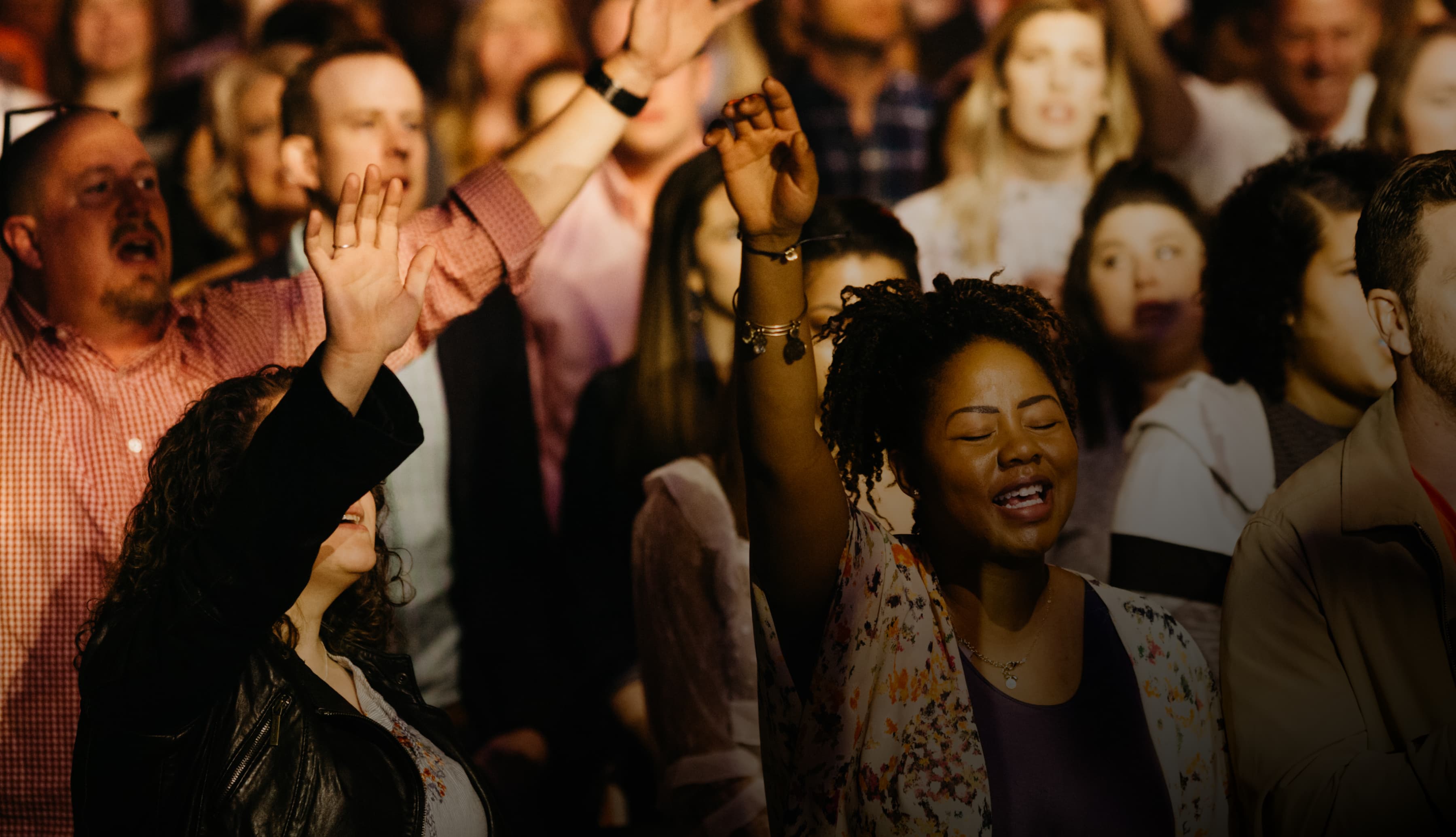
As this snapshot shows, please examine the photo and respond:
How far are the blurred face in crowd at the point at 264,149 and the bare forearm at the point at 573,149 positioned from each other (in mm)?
582

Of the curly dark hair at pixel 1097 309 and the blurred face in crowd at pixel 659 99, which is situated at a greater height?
the blurred face in crowd at pixel 659 99

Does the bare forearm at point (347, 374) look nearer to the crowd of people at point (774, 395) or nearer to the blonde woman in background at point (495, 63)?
the crowd of people at point (774, 395)

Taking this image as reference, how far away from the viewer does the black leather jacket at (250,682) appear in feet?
5.49

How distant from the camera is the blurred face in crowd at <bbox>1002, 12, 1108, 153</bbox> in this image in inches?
118

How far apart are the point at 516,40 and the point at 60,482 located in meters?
1.44

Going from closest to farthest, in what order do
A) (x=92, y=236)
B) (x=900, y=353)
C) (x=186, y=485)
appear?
1. (x=186, y=485)
2. (x=900, y=353)
3. (x=92, y=236)

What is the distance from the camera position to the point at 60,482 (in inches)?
101

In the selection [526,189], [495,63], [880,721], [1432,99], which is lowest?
[880,721]

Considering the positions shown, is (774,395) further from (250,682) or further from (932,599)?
(250,682)

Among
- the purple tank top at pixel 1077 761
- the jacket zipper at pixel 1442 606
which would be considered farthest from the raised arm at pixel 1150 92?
the purple tank top at pixel 1077 761

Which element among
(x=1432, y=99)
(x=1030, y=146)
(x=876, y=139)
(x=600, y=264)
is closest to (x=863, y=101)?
(x=876, y=139)

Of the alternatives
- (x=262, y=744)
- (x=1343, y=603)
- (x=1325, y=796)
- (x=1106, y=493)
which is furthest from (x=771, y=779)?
(x=1106, y=493)

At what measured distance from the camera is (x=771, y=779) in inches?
78.7

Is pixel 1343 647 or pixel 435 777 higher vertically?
pixel 1343 647
